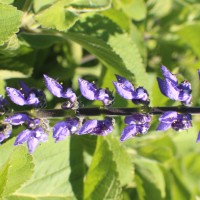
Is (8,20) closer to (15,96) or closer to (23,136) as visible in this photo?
(15,96)

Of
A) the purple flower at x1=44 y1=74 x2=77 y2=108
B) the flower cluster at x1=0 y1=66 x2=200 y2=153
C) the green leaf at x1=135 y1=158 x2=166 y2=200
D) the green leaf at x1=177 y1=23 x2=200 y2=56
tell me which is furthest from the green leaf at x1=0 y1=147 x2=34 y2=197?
the green leaf at x1=177 y1=23 x2=200 y2=56

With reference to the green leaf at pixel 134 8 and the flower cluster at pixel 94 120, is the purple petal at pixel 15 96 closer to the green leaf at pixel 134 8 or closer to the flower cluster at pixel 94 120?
the flower cluster at pixel 94 120

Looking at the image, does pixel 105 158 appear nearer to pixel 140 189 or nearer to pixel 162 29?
pixel 140 189

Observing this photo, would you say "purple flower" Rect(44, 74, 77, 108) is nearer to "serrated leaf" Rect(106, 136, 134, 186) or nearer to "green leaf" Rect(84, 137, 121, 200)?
"green leaf" Rect(84, 137, 121, 200)

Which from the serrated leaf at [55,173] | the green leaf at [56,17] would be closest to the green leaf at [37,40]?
the green leaf at [56,17]

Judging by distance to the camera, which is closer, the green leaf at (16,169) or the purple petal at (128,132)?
the purple petal at (128,132)
